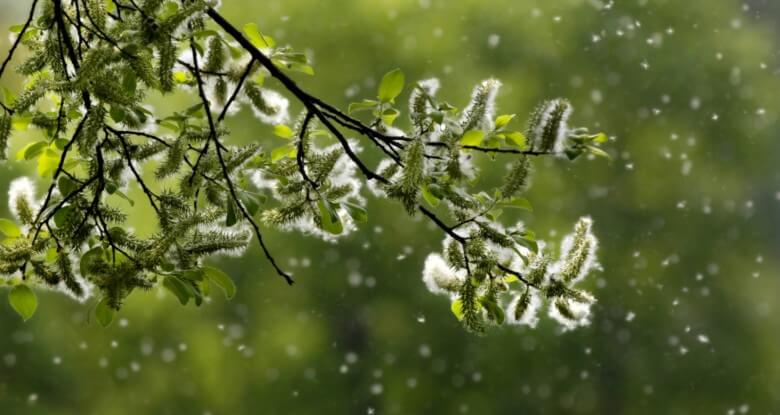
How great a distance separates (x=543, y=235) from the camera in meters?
5.11

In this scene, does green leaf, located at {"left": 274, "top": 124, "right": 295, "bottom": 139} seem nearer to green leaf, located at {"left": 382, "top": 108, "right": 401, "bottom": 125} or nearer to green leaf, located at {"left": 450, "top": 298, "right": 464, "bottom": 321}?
green leaf, located at {"left": 382, "top": 108, "right": 401, "bottom": 125}

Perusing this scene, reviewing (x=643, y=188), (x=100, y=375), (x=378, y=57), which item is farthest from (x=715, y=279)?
Result: (x=100, y=375)

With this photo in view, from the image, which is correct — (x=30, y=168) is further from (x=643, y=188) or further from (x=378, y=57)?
(x=643, y=188)

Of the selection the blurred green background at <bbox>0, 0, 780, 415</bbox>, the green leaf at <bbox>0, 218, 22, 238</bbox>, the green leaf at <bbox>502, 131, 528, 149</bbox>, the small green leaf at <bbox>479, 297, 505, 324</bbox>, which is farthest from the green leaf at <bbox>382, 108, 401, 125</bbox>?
the blurred green background at <bbox>0, 0, 780, 415</bbox>

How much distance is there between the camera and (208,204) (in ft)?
3.27

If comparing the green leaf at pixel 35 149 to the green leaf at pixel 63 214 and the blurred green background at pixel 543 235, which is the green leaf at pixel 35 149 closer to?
the green leaf at pixel 63 214

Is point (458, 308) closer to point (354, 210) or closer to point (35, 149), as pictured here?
point (354, 210)

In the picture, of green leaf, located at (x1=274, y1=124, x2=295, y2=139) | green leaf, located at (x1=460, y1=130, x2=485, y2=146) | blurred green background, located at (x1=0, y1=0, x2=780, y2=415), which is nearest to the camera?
green leaf, located at (x1=460, y1=130, x2=485, y2=146)

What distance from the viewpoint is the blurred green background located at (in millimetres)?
4957

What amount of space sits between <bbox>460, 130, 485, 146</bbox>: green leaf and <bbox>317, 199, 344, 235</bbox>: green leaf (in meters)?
0.18

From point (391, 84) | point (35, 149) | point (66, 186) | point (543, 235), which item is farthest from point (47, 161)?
point (543, 235)

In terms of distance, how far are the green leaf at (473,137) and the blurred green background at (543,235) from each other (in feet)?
12.8

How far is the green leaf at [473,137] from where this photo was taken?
2.84ft

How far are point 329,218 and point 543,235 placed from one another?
13.9ft
